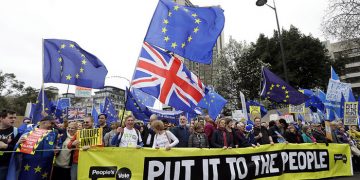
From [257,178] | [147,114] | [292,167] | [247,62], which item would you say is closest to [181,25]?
[257,178]

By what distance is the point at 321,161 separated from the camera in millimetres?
9438

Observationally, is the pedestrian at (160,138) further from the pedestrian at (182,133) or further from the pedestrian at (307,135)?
the pedestrian at (307,135)

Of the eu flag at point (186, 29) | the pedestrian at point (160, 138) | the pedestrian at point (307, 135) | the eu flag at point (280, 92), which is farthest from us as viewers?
the eu flag at point (280, 92)

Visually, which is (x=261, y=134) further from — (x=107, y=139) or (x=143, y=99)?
(x=143, y=99)

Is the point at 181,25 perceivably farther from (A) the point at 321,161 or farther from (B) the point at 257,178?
(A) the point at 321,161

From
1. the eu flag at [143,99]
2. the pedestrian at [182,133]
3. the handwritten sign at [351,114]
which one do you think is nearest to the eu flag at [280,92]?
the handwritten sign at [351,114]

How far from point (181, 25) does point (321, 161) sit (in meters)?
5.63

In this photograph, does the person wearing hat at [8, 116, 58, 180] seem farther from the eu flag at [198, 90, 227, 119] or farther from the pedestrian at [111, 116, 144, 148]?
the eu flag at [198, 90, 227, 119]

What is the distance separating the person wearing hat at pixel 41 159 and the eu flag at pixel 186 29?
123 inches

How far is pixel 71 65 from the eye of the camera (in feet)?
31.4

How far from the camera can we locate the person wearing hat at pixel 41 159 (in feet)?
18.5

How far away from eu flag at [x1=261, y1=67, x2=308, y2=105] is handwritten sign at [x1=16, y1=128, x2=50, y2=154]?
9650 millimetres

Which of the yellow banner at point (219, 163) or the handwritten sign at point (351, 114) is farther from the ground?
the handwritten sign at point (351, 114)

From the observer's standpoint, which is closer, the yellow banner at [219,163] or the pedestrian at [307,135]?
the yellow banner at [219,163]
